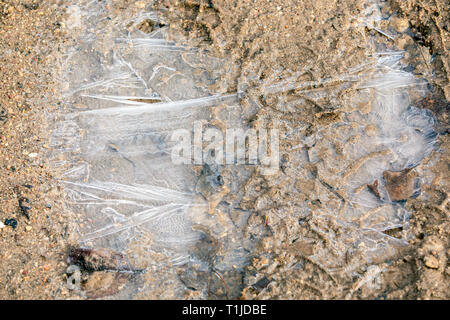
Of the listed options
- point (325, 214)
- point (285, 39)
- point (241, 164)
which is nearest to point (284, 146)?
point (241, 164)

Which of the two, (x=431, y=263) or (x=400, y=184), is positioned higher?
(x=400, y=184)

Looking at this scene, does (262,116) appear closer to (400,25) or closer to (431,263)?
(400,25)

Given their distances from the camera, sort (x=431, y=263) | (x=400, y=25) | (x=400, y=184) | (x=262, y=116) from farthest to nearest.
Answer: (x=400, y=25)
(x=262, y=116)
(x=400, y=184)
(x=431, y=263)

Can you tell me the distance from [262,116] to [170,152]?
0.61 meters

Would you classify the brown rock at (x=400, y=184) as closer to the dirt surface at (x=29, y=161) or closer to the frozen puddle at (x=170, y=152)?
the frozen puddle at (x=170, y=152)

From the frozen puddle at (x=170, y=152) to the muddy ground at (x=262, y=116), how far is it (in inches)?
2.8

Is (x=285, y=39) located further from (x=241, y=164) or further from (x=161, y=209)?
(x=161, y=209)

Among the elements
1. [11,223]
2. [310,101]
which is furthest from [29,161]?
[310,101]

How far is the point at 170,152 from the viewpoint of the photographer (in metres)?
2.39

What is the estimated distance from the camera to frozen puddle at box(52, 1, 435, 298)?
2.16 m

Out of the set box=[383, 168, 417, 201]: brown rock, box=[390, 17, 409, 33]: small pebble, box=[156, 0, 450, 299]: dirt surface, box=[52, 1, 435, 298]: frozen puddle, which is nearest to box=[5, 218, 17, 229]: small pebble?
box=[52, 1, 435, 298]: frozen puddle

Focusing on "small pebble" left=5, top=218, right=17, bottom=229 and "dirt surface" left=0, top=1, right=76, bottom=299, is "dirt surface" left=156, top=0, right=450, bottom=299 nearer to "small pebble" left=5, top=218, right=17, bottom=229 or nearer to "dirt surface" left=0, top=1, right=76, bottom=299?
"dirt surface" left=0, top=1, right=76, bottom=299

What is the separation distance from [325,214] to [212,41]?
1.30m

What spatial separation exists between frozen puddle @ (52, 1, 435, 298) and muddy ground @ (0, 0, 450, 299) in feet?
0.24
